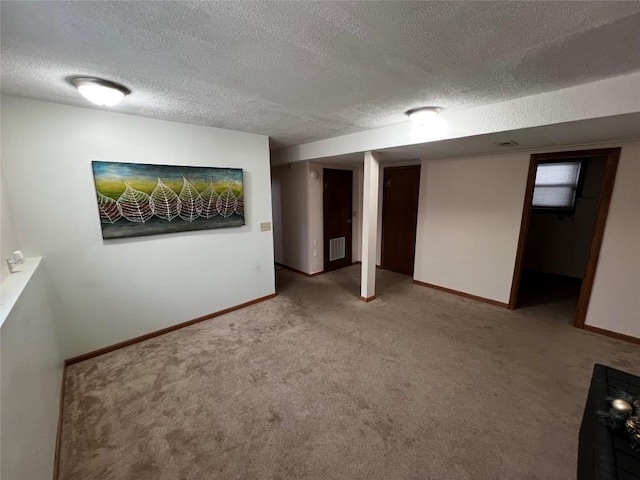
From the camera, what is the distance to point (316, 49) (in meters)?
1.36

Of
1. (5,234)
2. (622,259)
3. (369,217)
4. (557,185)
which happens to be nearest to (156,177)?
(5,234)

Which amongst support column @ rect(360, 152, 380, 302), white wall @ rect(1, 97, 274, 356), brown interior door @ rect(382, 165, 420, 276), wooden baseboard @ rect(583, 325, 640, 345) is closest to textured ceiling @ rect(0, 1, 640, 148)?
white wall @ rect(1, 97, 274, 356)

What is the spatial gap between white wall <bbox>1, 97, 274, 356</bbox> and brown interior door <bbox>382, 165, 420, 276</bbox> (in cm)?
244

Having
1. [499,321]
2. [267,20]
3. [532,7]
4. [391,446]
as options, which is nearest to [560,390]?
[499,321]

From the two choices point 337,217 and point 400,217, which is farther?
point 337,217

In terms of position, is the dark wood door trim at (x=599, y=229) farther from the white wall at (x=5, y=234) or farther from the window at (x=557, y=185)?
the white wall at (x=5, y=234)

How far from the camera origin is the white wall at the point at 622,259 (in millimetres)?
2594

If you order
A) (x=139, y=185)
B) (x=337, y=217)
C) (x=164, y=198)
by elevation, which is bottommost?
(x=337, y=217)

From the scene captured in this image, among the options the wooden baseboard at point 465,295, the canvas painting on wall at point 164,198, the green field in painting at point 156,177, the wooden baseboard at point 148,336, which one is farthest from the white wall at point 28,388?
the wooden baseboard at point 465,295

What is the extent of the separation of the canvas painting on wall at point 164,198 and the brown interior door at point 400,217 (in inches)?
109

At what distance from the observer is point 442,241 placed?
406cm

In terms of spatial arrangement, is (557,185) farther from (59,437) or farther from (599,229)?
(59,437)

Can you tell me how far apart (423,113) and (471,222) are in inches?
80.7

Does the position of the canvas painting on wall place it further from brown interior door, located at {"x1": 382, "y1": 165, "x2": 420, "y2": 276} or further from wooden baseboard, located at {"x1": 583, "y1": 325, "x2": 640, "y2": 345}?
wooden baseboard, located at {"x1": 583, "y1": 325, "x2": 640, "y2": 345}
